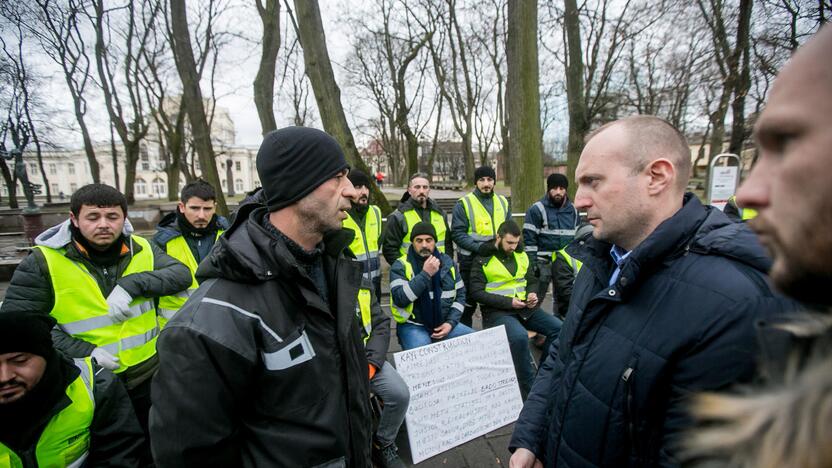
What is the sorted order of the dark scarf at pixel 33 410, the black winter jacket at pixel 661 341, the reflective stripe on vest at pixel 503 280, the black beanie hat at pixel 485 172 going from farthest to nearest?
the black beanie hat at pixel 485 172, the reflective stripe on vest at pixel 503 280, the dark scarf at pixel 33 410, the black winter jacket at pixel 661 341

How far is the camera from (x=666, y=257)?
4.15 ft

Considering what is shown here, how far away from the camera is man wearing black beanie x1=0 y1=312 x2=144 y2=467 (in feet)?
5.69

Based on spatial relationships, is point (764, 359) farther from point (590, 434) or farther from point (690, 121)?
point (690, 121)

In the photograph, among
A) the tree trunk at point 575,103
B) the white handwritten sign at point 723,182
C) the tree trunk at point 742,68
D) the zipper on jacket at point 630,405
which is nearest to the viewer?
the zipper on jacket at point 630,405

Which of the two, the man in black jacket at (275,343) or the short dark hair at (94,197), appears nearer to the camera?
the man in black jacket at (275,343)

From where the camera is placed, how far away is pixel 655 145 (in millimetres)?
1399

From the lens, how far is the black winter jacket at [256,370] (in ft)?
4.16

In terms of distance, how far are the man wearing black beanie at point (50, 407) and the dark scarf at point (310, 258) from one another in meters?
1.28

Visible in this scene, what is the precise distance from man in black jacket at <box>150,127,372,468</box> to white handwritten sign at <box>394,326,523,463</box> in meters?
1.27

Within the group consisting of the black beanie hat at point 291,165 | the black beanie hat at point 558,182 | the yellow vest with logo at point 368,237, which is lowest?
the yellow vest with logo at point 368,237

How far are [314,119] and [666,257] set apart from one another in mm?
33110

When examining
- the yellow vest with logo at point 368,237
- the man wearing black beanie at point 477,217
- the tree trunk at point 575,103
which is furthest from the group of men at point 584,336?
the tree trunk at point 575,103

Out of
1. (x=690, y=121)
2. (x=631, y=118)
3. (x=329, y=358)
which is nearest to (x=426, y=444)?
(x=329, y=358)

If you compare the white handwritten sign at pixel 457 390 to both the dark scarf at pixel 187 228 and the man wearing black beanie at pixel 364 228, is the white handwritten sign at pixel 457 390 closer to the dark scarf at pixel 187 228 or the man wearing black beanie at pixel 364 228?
the man wearing black beanie at pixel 364 228
